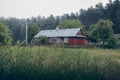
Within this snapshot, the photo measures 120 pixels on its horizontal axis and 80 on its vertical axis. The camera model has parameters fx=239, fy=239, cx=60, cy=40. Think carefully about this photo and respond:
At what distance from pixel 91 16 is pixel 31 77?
48201mm

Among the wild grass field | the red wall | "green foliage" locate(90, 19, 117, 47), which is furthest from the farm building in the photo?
the wild grass field

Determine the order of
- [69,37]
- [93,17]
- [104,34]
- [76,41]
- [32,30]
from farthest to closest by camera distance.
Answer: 1. [93,17]
2. [32,30]
3. [76,41]
4. [69,37]
5. [104,34]

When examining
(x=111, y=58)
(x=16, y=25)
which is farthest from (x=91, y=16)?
(x=111, y=58)

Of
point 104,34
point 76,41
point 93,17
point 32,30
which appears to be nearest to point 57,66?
point 104,34

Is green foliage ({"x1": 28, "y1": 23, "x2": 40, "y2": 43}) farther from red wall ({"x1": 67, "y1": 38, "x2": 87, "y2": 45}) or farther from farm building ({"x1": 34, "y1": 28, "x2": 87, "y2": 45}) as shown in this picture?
red wall ({"x1": 67, "y1": 38, "x2": 87, "y2": 45})

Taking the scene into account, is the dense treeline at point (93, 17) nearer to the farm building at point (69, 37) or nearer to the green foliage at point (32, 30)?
the green foliage at point (32, 30)

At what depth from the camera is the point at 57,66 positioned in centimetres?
862

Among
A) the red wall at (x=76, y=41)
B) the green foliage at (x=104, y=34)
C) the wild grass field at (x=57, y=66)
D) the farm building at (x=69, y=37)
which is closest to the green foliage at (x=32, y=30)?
the farm building at (x=69, y=37)

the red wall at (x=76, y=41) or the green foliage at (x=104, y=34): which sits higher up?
the green foliage at (x=104, y=34)

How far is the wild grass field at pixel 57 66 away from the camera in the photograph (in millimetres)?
8523

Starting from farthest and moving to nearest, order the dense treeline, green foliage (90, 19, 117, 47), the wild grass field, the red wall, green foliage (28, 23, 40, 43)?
the dense treeline → green foliage (28, 23, 40, 43) → the red wall → green foliage (90, 19, 117, 47) → the wild grass field

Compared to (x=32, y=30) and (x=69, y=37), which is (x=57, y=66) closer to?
(x=69, y=37)

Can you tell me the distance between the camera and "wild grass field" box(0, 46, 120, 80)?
8.52 metres

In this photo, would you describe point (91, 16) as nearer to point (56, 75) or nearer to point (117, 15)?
point (117, 15)
